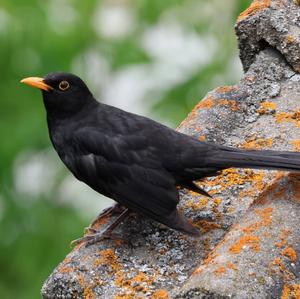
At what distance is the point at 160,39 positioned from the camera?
1165cm

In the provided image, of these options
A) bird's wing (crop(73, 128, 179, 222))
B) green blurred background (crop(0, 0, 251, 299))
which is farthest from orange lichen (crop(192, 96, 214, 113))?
green blurred background (crop(0, 0, 251, 299))

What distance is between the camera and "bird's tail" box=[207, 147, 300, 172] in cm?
389

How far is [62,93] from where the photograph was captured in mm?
5098

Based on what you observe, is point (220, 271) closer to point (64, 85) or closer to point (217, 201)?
point (217, 201)

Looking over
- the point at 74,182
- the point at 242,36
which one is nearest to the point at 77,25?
the point at 74,182

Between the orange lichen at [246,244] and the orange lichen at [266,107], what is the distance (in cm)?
114

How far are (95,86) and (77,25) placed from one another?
0.80m

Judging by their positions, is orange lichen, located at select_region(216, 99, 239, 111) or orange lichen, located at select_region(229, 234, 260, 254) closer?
orange lichen, located at select_region(229, 234, 260, 254)

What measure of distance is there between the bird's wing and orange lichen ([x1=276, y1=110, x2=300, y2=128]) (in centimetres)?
59

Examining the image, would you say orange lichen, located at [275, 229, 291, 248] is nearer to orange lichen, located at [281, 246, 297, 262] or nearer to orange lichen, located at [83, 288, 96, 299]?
orange lichen, located at [281, 246, 297, 262]

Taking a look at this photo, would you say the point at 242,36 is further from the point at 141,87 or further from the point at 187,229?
the point at 141,87

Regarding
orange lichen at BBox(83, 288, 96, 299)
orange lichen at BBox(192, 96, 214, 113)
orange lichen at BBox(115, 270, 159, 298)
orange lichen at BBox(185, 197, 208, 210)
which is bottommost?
orange lichen at BBox(115, 270, 159, 298)

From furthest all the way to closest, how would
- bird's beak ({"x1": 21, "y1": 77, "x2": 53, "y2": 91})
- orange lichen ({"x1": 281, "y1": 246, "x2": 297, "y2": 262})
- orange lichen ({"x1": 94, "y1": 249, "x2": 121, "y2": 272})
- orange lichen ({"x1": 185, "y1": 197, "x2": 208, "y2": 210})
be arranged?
bird's beak ({"x1": 21, "y1": 77, "x2": 53, "y2": 91}) < orange lichen ({"x1": 185, "y1": 197, "x2": 208, "y2": 210}) < orange lichen ({"x1": 94, "y1": 249, "x2": 121, "y2": 272}) < orange lichen ({"x1": 281, "y1": 246, "x2": 297, "y2": 262})

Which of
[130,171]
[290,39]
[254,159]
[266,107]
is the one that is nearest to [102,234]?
[130,171]
